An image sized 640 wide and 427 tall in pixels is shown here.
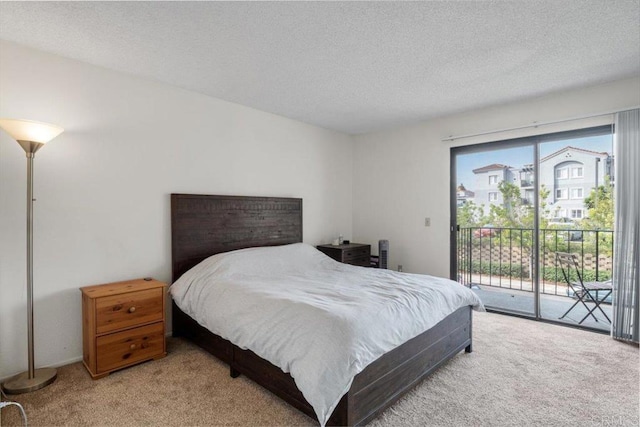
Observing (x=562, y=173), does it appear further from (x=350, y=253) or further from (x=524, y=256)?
(x=350, y=253)

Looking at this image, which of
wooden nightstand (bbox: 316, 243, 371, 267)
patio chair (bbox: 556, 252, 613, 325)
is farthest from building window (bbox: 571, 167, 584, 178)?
wooden nightstand (bbox: 316, 243, 371, 267)

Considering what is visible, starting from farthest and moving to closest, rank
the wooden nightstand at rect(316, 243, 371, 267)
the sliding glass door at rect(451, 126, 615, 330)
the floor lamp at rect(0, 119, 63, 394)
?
the wooden nightstand at rect(316, 243, 371, 267), the sliding glass door at rect(451, 126, 615, 330), the floor lamp at rect(0, 119, 63, 394)

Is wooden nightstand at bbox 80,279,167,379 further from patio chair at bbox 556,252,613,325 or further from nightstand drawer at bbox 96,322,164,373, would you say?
patio chair at bbox 556,252,613,325

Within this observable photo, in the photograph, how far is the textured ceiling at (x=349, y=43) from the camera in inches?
77.1

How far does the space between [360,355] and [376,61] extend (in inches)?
88.3

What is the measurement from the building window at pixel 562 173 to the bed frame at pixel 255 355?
79.7 inches

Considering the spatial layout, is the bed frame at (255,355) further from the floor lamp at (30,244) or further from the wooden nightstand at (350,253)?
the floor lamp at (30,244)

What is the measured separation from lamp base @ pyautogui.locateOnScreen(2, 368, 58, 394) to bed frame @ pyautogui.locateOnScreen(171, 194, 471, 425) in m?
0.99

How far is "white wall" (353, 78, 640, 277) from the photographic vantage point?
3430 millimetres

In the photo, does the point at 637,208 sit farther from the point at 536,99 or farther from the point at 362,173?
the point at 362,173

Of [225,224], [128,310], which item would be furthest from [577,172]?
[128,310]

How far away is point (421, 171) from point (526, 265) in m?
1.75

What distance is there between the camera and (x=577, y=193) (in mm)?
3451

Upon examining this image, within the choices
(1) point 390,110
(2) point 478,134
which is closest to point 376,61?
(1) point 390,110
